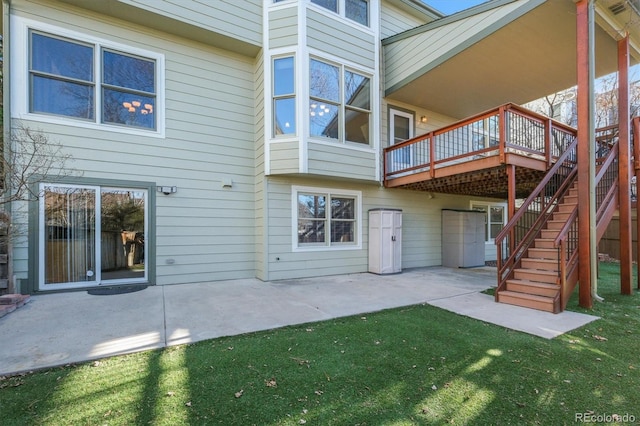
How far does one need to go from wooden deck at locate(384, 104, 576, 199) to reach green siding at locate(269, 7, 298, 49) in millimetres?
3493

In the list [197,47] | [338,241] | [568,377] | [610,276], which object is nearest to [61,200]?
[197,47]

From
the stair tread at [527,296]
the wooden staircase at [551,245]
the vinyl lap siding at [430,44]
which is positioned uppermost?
the vinyl lap siding at [430,44]

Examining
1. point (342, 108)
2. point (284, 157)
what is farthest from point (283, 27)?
point (284, 157)

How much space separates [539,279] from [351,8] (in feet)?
23.4

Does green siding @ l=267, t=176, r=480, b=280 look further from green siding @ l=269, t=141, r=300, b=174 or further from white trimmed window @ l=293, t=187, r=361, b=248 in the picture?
green siding @ l=269, t=141, r=300, b=174

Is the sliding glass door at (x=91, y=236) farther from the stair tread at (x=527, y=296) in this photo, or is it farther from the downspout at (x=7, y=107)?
the stair tread at (x=527, y=296)

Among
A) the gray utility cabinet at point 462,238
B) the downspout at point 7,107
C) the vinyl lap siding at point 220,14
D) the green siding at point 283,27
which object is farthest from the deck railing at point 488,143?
the downspout at point 7,107

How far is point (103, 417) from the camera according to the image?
201 centimetres

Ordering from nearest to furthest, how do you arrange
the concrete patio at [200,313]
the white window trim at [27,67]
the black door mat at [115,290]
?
the concrete patio at [200,313] → the white window trim at [27,67] → the black door mat at [115,290]

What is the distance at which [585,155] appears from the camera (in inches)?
180

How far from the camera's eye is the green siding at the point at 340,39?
263 inches

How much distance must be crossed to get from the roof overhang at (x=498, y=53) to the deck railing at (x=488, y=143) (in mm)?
1209

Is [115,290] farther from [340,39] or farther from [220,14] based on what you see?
[340,39]

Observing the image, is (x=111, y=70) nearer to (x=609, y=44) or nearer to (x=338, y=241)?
(x=338, y=241)
